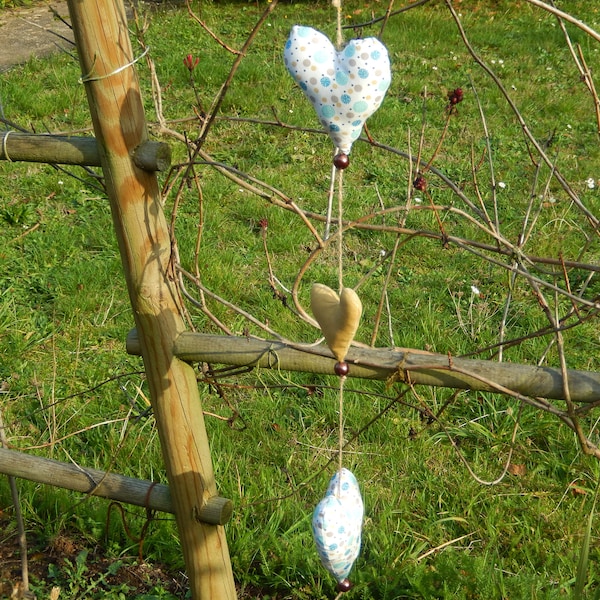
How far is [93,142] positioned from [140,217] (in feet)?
0.50

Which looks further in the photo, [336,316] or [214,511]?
[214,511]

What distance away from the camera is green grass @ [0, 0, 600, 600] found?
198 cm

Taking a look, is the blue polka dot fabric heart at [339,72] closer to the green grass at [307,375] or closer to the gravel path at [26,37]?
the green grass at [307,375]

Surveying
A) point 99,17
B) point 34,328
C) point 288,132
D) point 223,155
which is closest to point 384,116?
point 288,132

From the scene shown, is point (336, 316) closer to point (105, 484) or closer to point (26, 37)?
point (105, 484)

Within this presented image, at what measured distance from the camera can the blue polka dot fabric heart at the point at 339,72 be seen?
3.14 feet

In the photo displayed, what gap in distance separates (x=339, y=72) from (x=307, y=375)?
1.77 meters

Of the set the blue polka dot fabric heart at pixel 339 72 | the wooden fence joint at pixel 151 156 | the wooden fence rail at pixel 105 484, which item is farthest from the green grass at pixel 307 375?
the blue polka dot fabric heart at pixel 339 72

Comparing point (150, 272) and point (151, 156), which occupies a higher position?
point (151, 156)

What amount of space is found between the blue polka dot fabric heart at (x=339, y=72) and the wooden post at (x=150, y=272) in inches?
13.7

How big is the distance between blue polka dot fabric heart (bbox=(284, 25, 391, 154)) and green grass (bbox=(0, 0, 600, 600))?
0.43 meters

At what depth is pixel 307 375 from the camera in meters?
2.66

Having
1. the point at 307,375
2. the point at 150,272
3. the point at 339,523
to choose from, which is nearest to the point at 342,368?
the point at 339,523

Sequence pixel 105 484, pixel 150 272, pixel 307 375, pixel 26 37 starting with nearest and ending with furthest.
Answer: pixel 150 272 → pixel 105 484 → pixel 307 375 → pixel 26 37
